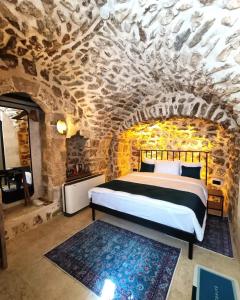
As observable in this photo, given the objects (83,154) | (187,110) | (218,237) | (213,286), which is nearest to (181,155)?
(187,110)

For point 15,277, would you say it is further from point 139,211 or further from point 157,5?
point 157,5

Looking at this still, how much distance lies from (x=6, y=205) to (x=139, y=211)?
7.04 feet

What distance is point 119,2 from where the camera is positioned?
1.45 m

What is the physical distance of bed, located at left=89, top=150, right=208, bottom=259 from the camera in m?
1.95

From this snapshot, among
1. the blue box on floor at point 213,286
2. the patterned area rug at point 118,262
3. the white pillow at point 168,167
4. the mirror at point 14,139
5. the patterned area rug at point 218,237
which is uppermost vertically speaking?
the mirror at point 14,139

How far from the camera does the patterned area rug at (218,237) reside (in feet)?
6.97

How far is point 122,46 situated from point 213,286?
2789mm

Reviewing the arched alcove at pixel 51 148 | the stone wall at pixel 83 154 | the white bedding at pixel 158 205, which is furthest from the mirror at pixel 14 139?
the white bedding at pixel 158 205

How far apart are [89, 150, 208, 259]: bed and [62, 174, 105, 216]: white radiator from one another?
1.43ft

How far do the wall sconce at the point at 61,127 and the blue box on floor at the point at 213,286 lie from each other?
9.23 feet

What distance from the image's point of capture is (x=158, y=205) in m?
Result: 2.14

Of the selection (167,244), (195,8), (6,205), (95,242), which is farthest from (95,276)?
(195,8)

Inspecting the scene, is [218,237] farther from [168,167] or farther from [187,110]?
[187,110]

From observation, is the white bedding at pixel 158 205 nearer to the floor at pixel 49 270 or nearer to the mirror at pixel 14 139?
the floor at pixel 49 270
